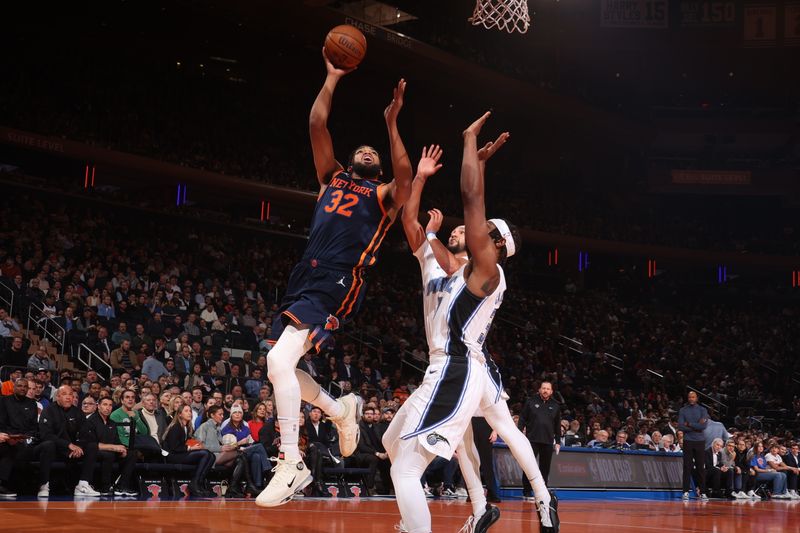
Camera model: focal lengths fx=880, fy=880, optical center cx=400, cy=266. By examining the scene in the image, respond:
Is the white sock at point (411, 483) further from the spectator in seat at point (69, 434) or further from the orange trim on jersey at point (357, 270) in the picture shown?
the spectator in seat at point (69, 434)

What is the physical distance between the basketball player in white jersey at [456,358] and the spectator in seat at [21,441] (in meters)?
6.58

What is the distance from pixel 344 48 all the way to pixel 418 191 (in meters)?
1.18

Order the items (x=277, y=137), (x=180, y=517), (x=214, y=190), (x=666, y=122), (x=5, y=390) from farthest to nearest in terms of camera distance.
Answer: (x=666, y=122)
(x=277, y=137)
(x=214, y=190)
(x=5, y=390)
(x=180, y=517)

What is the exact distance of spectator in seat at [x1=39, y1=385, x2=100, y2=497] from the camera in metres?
10.9

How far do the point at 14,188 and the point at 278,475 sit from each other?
20164 mm

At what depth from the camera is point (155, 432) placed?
40.6 feet

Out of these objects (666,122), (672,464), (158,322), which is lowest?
(672,464)

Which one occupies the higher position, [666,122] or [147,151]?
[666,122]

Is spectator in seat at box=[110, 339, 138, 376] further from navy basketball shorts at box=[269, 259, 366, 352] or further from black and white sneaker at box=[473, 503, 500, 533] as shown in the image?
black and white sneaker at box=[473, 503, 500, 533]

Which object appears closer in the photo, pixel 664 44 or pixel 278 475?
pixel 278 475

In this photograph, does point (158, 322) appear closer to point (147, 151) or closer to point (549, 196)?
point (147, 151)

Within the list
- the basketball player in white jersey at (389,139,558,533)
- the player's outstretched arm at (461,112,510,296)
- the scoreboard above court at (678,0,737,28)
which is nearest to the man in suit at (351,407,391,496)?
the basketball player in white jersey at (389,139,558,533)

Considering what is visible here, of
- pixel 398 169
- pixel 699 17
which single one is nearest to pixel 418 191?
pixel 398 169

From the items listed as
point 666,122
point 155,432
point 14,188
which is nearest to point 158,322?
point 155,432
